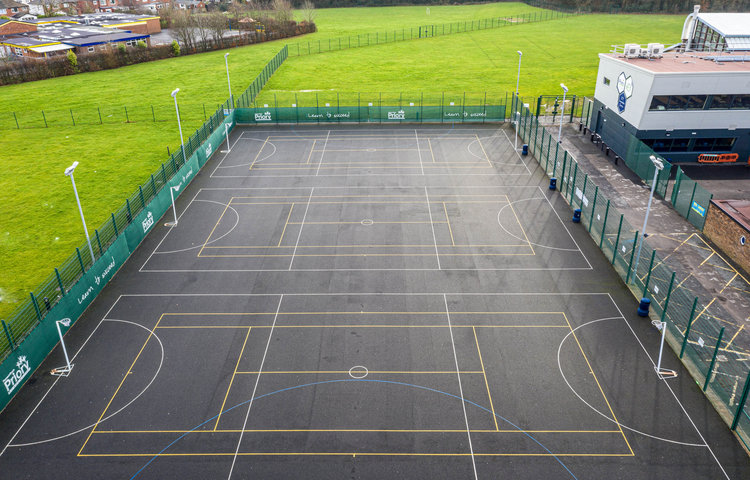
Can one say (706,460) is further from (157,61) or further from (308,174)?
(157,61)

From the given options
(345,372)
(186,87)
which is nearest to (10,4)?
(186,87)

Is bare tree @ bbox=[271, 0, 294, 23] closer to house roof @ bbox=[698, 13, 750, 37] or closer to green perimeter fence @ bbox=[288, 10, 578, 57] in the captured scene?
green perimeter fence @ bbox=[288, 10, 578, 57]

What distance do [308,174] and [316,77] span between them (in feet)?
123

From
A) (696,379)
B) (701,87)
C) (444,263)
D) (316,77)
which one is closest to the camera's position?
(696,379)

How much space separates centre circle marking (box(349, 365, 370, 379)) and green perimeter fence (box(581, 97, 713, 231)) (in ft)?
74.1

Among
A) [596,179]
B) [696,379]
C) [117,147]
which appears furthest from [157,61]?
[696,379]

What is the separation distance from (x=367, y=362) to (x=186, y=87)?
59591mm

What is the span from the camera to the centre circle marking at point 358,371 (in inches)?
837

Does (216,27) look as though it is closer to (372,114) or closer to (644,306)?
(372,114)

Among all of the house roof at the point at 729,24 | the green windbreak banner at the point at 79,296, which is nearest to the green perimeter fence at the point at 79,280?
the green windbreak banner at the point at 79,296

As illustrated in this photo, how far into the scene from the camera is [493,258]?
29.1 metres

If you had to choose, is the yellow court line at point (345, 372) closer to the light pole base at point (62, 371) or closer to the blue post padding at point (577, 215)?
the light pole base at point (62, 371)

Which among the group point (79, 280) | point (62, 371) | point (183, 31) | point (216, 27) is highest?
point (216, 27)

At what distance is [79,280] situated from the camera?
24.8 m
